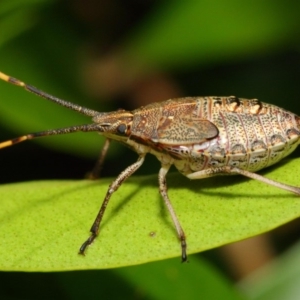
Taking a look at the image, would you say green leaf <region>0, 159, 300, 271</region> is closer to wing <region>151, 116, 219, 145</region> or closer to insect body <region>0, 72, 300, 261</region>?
insect body <region>0, 72, 300, 261</region>

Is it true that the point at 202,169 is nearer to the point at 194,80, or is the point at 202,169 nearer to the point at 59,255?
the point at 59,255

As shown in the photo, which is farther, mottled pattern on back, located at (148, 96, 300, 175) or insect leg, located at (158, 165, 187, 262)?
mottled pattern on back, located at (148, 96, 300, 175)

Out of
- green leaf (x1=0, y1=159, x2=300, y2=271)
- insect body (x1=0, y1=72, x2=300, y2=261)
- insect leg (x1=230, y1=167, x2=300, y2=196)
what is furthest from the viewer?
insect body (x1=0, y1=72, x2=300, y2=261)

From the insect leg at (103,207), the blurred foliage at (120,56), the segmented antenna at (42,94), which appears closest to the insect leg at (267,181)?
the insect leg at (103,207)

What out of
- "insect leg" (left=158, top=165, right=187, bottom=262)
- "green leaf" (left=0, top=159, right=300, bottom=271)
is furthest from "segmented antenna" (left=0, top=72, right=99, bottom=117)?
"insect leg" (left=158, top=165, right=187, bottom=262)

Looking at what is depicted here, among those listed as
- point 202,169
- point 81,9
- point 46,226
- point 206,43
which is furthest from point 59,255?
point 81,9

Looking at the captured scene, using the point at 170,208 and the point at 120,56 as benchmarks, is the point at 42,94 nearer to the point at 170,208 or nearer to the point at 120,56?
the point at 170,208

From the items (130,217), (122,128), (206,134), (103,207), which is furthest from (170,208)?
(122,128)
